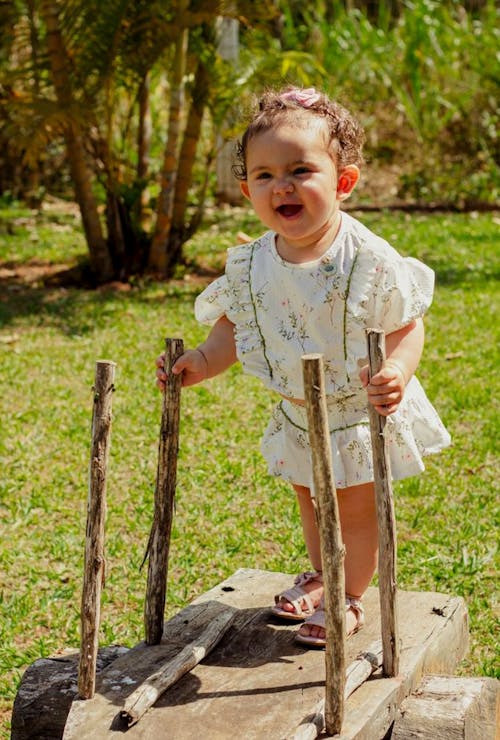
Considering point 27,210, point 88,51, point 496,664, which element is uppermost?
point 88,51

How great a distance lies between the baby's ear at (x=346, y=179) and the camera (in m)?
2.75

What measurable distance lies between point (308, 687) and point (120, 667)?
0.47 meters

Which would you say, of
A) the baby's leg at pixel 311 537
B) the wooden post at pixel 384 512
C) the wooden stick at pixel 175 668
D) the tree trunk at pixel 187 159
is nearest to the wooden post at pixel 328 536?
the wooden post at pixel 384 512

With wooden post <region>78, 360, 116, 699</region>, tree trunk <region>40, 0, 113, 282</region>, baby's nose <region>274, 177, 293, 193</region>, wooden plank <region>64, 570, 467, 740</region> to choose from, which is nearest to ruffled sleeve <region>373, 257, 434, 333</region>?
baby's nose <region>274, 177, 293, 193</region>

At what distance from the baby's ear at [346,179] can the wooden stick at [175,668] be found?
1.15m

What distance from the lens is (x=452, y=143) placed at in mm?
12062

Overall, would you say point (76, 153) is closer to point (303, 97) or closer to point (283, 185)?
point (303, 97)

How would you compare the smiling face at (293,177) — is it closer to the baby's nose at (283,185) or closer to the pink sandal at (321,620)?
the baby's nose at (283,185)

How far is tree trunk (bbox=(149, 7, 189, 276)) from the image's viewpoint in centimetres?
739

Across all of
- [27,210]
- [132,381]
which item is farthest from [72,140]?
[27,210]

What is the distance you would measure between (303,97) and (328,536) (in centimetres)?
110

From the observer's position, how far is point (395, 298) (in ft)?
8.93

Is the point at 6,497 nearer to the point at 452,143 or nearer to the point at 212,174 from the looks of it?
the point at 212,174

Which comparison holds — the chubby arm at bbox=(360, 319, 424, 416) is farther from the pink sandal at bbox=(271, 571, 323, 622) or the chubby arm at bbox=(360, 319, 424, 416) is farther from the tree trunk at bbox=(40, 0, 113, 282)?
the tree trunk at bbox=(40, 0, 113, 282)
